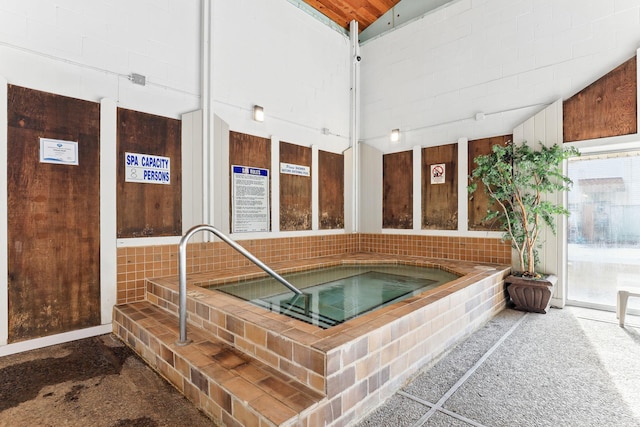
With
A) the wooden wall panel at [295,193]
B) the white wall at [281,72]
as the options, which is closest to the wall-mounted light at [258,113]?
the white wall at [281,72]

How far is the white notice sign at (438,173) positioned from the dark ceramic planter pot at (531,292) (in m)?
1.65

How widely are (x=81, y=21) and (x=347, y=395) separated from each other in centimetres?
358

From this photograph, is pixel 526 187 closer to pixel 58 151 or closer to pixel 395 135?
pixel 395 135

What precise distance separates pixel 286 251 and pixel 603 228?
3827mm

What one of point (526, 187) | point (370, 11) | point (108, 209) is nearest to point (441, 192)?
A: point (526, 187)

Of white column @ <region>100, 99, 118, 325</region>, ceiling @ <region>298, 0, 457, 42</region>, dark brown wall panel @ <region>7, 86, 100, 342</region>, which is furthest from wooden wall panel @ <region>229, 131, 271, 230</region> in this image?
ceiling @ <region>298, 0, 457, 42</region>

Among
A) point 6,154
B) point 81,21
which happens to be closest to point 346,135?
point 81,21

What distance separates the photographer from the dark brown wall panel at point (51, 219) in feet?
7.95

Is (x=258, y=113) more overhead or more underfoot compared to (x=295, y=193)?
more overhead

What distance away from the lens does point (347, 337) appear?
1.66 meters

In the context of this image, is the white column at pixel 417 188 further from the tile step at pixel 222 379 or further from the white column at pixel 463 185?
the tile step at pixel 222 379

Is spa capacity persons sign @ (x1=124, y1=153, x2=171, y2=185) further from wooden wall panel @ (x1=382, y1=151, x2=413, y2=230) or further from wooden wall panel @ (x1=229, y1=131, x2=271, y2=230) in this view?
wooden wall panel @ (x1=382, y1=151, x2=413, y2=230)

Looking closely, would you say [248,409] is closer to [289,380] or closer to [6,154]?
[289,380]

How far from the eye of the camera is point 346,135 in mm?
5363
